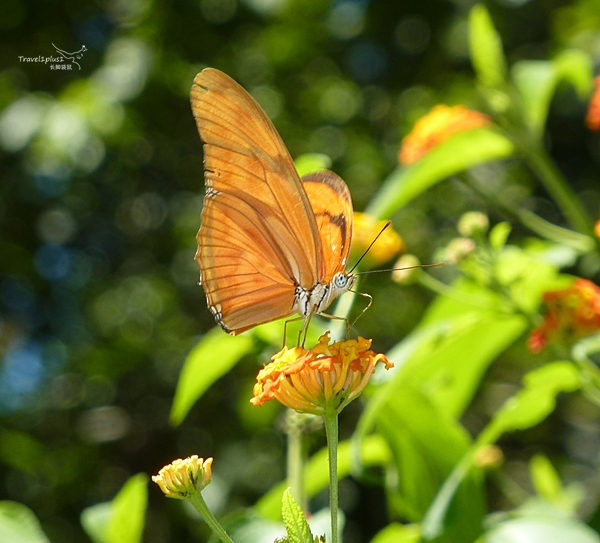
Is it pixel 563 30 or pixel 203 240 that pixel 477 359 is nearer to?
pixel 203 240

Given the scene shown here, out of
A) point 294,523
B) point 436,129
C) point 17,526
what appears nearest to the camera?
point 294,523

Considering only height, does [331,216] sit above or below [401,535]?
above

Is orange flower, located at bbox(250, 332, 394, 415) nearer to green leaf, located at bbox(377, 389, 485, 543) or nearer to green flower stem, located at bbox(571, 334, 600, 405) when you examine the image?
green leaf, located at bbox(377, 389, 485, 543)

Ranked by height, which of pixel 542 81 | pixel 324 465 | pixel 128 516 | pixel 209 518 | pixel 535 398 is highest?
pixel 542 81

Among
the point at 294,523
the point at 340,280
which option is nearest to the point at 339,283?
the point at 340,280

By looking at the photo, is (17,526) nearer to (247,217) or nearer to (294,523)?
(294,523)

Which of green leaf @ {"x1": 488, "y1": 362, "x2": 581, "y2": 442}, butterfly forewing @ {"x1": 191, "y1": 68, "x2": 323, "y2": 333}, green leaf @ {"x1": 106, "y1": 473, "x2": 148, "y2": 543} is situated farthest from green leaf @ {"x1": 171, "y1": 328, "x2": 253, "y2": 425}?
green leaf @ {"x1": 488, "y1": 362, "x2": 581, "y2": 442}

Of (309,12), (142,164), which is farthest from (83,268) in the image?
(309,12)

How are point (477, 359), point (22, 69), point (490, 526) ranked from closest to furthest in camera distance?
point (490, 526), point (477, 359), point (22, 69)
